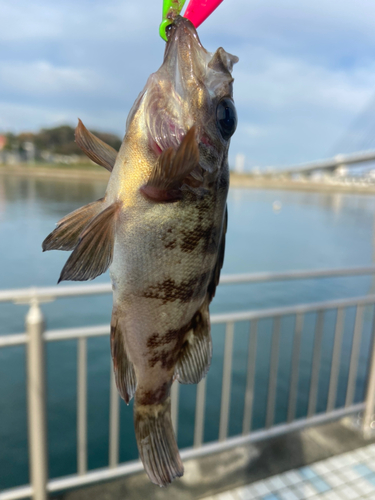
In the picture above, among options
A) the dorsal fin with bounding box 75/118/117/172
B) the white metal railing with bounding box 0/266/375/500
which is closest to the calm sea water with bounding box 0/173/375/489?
the white metal railing with bounding box 0/266/375/500

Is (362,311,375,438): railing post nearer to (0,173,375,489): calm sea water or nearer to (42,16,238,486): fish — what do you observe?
(0,173,375,489): calm sea water

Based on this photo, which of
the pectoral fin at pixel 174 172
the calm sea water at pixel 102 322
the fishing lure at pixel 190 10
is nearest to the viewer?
the pectoral fin at pixel 174 172

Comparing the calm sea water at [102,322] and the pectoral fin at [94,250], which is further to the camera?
the calm sea water at [102,322]

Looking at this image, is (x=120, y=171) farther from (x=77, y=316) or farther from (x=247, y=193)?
(x=247, y=193)

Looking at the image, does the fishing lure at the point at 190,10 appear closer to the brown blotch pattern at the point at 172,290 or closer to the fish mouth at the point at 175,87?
the fish mouth at the point at 175,87

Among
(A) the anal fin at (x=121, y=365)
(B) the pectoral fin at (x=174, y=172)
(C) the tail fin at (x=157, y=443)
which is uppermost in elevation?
(B) the pectoral fin at (x=174, y=172)

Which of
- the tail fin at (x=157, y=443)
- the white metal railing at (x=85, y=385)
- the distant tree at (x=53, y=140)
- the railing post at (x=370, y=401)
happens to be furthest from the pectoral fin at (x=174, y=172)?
the railing post at (x=370, y=401)

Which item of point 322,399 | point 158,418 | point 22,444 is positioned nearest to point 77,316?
point 22,444

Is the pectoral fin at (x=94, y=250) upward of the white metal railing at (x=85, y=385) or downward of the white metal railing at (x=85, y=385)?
upward

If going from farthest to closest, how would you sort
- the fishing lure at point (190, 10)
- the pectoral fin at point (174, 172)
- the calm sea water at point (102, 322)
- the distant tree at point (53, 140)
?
1. the calm sea water at point (102, 322)
2. the distant tree at point (53, 140)
3. the fishing lure at point (190, 10)
4. the pectoral fin at point (174, 172)
